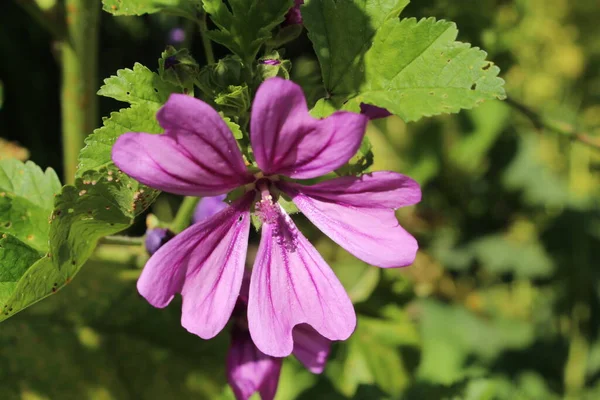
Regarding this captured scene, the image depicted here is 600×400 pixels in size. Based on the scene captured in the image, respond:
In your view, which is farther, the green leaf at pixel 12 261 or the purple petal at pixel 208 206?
the purple petal at pixel 208 206

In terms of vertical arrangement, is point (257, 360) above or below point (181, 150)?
below

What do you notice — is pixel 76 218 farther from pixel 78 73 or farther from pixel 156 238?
pixel 78 73

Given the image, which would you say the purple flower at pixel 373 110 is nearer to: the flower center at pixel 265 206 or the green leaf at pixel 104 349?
the flower center at pixel 265 206

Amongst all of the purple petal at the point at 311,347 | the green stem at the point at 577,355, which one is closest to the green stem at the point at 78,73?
the purple petal at the point at 311,347

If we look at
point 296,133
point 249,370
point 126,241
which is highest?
point 296,133

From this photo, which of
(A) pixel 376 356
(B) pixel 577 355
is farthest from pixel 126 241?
(B) pixel 577 355

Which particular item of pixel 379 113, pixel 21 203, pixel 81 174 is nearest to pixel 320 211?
pixel 379 113
